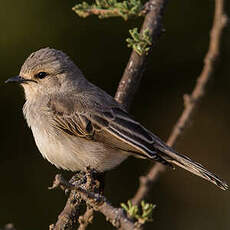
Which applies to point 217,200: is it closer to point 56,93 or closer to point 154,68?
point 154,68

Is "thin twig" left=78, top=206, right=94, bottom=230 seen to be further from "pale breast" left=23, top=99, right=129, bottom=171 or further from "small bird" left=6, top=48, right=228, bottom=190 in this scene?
"pale breast" left=23, top=99, right=129, bottom=171

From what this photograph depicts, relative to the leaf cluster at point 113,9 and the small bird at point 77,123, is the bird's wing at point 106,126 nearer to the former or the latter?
the small bird at point 77,123

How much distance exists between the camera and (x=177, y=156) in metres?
4.92

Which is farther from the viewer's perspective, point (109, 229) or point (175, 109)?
point (175, 109)

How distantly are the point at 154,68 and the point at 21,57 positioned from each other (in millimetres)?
1507

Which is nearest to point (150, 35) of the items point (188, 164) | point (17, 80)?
point (188, 164)

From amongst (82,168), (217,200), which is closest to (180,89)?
(217,200)

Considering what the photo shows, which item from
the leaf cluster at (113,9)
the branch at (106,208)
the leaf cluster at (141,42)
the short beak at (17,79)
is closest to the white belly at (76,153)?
the short beak at (17,79)

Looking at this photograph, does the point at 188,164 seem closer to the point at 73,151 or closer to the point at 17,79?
the point at 73,151

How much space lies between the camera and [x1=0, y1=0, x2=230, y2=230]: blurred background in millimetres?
5891

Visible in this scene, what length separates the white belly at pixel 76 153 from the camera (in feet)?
17.0

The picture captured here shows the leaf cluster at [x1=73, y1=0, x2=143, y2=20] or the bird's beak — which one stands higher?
the leaf cluster at [x1=73, y1=0, x2=143, y2=20]

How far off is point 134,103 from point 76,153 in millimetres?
1381

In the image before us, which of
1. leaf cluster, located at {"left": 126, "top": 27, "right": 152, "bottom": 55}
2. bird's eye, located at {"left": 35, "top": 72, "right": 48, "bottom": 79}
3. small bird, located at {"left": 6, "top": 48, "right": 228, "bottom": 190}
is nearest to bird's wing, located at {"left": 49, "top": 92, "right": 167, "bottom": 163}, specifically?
small bird, located at {"left": 6, "top": 48, "right": 228, "bottom": 190}
